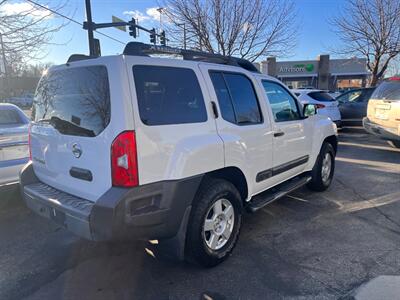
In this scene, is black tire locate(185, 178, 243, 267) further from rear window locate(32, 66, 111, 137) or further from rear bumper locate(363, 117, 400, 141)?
rear bumper locate(363, 117, 400, 141)

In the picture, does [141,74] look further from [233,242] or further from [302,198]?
[302,198]

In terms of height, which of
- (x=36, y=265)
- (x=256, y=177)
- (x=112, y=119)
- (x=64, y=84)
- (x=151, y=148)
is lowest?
(x=36, y=265)

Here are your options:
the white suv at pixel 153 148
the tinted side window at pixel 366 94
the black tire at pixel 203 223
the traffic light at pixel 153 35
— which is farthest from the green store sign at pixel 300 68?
the black tire at pixel 203 223

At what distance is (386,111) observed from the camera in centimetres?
783

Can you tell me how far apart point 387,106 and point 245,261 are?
21.3ft

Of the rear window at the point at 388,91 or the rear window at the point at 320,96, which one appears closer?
the rear window at the point at 388,91

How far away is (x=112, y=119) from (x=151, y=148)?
37 cm

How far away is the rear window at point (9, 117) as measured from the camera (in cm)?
510

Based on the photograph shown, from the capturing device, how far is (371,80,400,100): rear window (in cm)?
766

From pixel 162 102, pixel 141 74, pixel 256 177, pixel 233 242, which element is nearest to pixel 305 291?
pixel 233 242

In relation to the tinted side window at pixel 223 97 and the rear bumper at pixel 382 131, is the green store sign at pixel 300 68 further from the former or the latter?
the tinted side window at pixel 223 97

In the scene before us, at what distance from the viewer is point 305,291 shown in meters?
2.75

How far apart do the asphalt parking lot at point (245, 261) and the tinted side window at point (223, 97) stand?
4.85 feet

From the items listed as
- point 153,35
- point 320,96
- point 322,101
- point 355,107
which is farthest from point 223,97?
point 153,35
